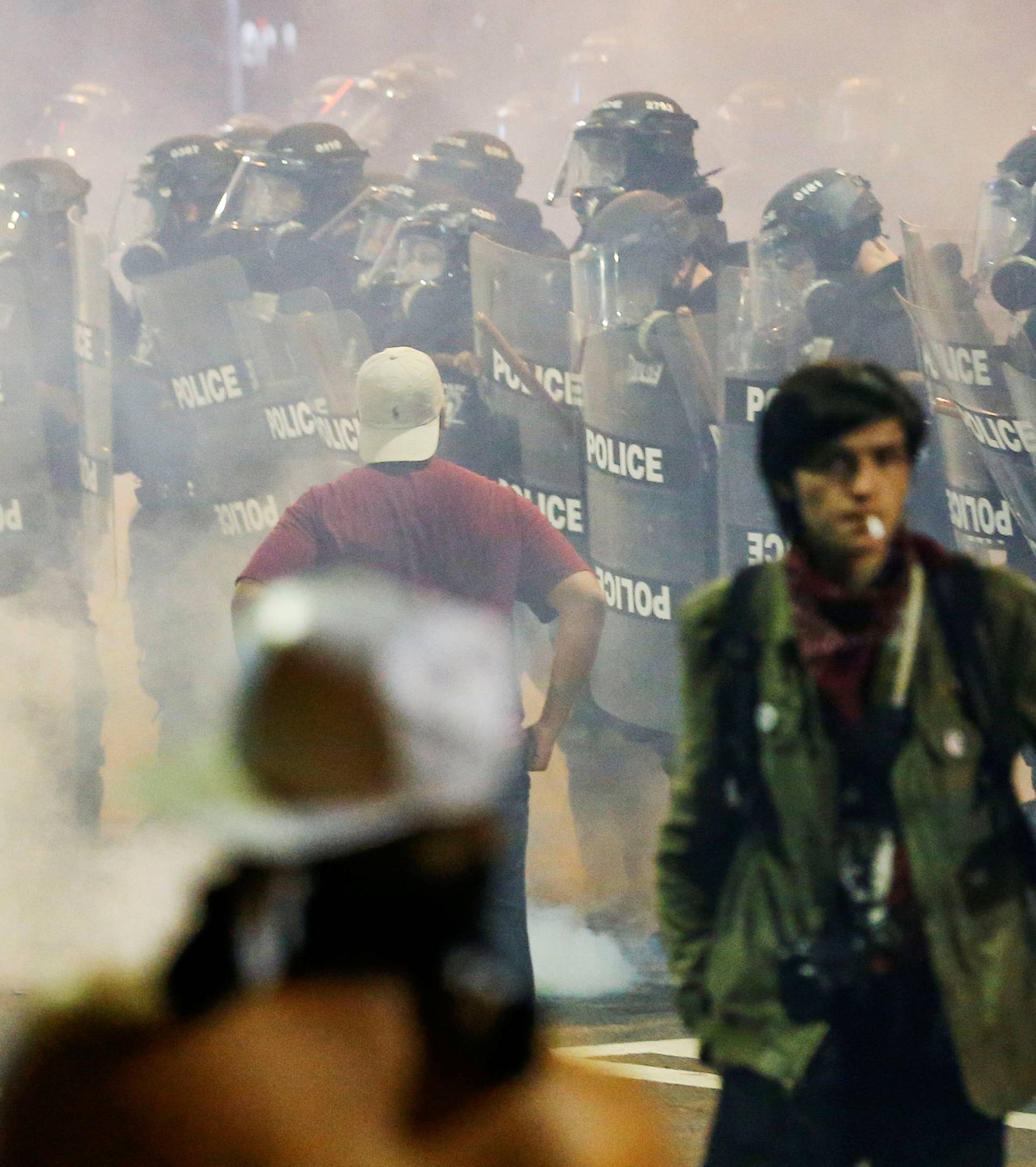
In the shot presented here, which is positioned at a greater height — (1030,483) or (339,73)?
(339,73)

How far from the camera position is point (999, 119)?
11.5m

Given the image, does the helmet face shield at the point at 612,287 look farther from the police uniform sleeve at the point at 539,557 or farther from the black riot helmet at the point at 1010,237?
the police uniform sleeve at the point at 539,557

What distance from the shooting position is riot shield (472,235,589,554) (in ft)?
18.0

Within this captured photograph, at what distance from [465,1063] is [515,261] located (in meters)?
4.66

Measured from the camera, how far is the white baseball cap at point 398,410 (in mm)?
3258

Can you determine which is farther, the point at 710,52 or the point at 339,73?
the point at 339,73

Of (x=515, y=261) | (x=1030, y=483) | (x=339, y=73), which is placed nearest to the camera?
(x=1030, y=483)

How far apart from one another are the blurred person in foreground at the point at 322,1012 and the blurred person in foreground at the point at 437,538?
4.88ft

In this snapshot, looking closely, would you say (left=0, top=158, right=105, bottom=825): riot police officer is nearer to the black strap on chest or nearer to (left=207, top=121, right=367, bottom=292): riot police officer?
(left=207, top=121, right=367, bottom=292): riot police officer

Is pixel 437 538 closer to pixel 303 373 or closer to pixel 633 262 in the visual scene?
pixel 633 262

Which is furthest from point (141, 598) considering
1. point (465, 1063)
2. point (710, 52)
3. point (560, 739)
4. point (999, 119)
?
point (710, 52)

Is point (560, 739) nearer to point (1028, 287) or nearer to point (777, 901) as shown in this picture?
point (1028, 287)

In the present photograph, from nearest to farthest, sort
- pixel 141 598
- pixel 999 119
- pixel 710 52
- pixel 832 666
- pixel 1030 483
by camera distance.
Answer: pixel 832 666
pixel 1030 483
pixel 141 598
pixel 999 119
pixel 710 52

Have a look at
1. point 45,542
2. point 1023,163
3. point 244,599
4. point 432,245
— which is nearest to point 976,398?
point 1023,163
